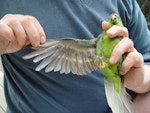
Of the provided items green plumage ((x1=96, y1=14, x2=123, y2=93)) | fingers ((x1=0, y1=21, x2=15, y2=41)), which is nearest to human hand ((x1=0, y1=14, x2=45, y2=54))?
fingers ((x1=0, y1=21, x2=15, y2=41))

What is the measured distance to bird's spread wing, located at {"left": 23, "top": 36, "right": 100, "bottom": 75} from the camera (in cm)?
86

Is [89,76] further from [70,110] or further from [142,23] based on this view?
[142,23]

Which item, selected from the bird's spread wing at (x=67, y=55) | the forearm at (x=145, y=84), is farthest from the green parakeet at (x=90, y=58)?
the forearm at (x=145, y=84)

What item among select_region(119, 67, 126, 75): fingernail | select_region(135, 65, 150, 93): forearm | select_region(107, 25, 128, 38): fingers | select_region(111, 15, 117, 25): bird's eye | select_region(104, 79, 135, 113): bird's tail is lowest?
select_region(135, 65, 150, 93): forearm

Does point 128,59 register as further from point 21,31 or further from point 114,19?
point 21,31

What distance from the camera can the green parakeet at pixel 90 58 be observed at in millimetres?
850

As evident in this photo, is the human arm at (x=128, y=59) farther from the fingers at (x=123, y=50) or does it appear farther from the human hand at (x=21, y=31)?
the human hand at (x=21, y=31)

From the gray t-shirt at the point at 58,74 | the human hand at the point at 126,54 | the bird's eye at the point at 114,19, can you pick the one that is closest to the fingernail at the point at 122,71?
the human hand at the point at 126,54

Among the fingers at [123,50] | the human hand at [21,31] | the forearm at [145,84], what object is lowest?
the forearm at [145,84]

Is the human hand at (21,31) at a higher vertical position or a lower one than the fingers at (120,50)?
higher

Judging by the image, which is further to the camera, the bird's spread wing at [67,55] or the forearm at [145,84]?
the forearm at [145,84]

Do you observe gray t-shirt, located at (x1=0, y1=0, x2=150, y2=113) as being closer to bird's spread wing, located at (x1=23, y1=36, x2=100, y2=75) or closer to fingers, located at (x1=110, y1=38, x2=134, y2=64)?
bird's spread wing, located at (x1=23, y1=36, x2=100, y2=75)

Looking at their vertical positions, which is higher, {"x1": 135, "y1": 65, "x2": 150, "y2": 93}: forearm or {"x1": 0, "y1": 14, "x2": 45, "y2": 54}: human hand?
{"x1": 0, "y1": 14, "x2": 45, "y2": 54}: human hand

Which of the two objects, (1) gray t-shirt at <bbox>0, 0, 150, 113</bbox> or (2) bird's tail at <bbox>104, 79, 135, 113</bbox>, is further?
(1) gray t-shirt at <bbox>0, 0, 150, 113</bbox>
